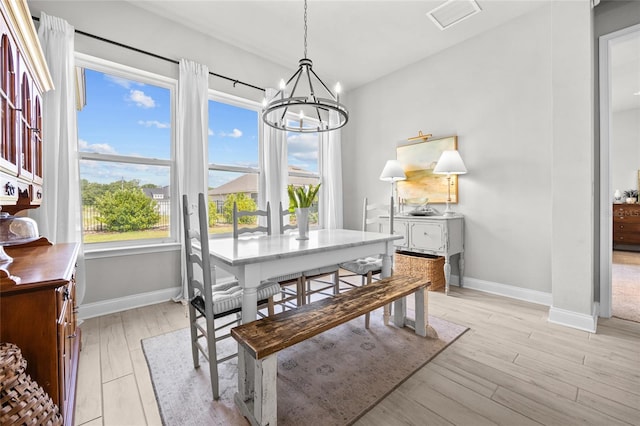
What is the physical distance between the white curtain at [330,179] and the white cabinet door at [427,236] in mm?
1467

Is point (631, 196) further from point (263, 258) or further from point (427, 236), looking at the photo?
point (263, 258)

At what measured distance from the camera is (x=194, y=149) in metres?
3.17

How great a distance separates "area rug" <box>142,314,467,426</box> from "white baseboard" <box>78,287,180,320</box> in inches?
34.1

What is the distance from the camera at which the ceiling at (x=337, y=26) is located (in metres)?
2.86

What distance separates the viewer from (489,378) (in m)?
1.73

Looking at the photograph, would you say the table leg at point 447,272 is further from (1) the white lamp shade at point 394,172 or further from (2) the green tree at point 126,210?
(2) the green tree at point 126,210

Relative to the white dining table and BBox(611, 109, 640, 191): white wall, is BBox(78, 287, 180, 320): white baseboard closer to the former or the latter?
the white dining table

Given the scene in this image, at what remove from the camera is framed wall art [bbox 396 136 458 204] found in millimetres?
3615

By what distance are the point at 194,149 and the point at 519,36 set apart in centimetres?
378

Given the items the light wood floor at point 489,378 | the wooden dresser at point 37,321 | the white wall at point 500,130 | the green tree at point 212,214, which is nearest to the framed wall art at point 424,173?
the white wall at point 500,130

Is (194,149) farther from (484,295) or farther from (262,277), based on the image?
(484,295)

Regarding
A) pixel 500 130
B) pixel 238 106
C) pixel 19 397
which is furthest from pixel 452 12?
pixel 19 397

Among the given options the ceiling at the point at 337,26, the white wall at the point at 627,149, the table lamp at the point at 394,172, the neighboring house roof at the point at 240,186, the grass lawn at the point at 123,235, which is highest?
the ceiling at the point at 337,26

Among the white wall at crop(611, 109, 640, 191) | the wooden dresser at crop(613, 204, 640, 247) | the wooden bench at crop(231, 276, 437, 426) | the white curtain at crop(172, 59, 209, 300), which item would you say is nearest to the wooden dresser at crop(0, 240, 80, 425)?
the wooden bench at crop(231, 276, 437, 426)
